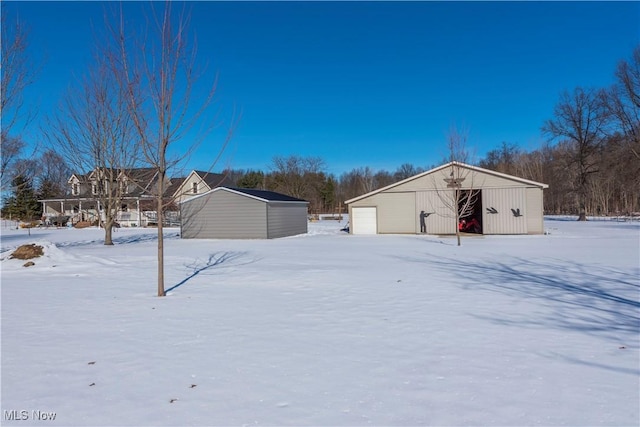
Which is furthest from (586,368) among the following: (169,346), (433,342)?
(169,346)

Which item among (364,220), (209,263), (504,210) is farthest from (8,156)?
(504,210)

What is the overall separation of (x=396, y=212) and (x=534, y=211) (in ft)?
→ 26.3

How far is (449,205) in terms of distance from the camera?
25.0m

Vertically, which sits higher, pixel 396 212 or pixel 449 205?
pixel 449 205

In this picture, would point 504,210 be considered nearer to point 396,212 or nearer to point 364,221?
point 396,212

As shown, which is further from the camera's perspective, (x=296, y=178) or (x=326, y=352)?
(x=296, y=178)

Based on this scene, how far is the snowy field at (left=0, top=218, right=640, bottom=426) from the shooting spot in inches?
126

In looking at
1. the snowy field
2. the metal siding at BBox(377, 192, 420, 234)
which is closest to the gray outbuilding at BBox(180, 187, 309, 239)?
the metal siding at BBox(377, 192, 420, 234)

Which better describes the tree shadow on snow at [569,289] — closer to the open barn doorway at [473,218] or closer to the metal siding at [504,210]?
the metal siding at [504,210]

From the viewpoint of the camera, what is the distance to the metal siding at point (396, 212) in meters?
26.7

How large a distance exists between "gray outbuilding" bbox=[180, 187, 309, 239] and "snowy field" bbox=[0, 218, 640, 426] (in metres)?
15.9

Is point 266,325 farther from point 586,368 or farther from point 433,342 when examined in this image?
point 586,368

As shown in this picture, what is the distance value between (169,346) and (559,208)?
63.4m

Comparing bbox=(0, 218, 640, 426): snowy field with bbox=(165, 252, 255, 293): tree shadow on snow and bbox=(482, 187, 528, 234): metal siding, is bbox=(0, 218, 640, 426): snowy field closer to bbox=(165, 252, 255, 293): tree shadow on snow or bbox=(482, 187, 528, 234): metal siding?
bbox=(165, 252, 255, 293): tree shadow on snow
